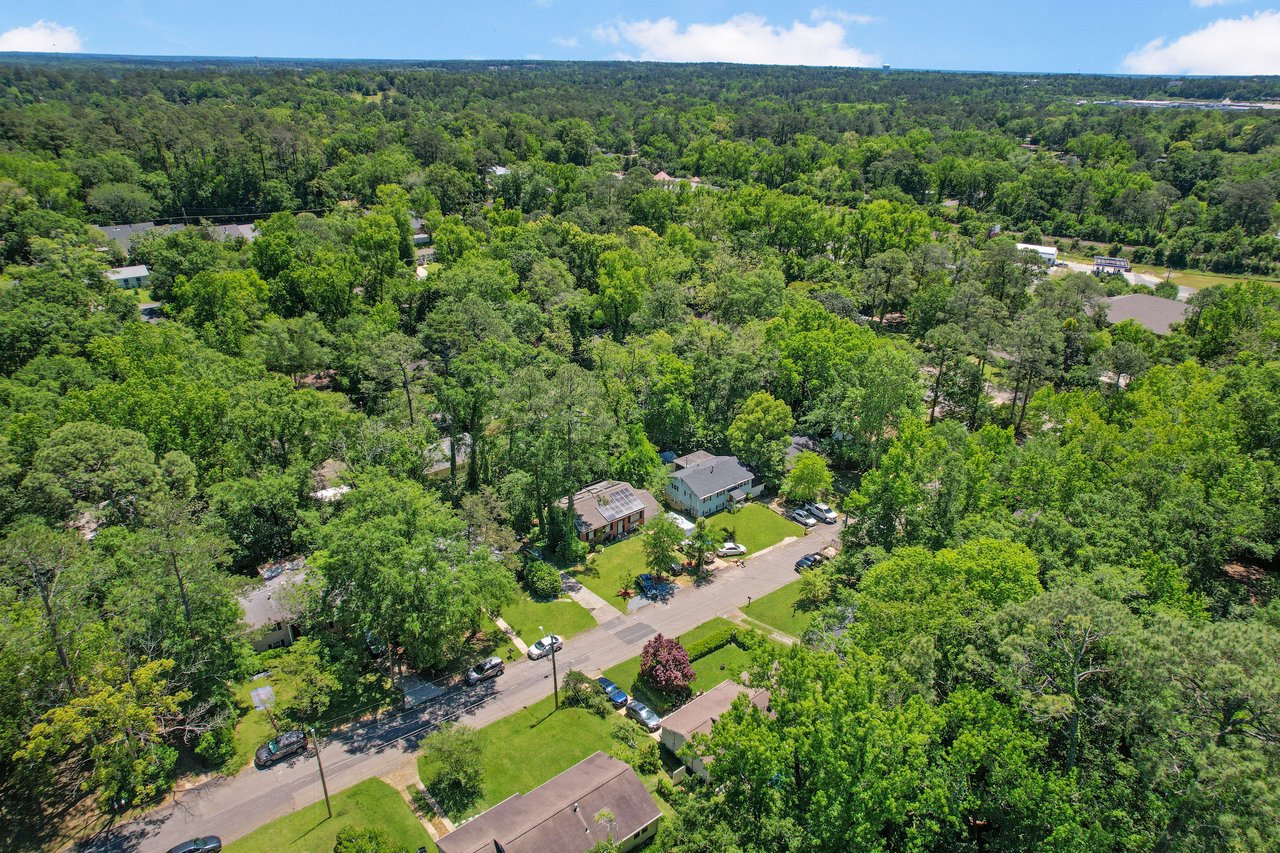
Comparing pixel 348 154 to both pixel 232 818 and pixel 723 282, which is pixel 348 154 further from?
pixel 232 818

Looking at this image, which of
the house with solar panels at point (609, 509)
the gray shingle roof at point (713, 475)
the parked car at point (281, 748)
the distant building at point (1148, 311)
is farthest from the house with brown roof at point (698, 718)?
the distant building at point (1148, 311)

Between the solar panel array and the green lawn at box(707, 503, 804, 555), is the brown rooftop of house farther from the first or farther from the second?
the solar panel array

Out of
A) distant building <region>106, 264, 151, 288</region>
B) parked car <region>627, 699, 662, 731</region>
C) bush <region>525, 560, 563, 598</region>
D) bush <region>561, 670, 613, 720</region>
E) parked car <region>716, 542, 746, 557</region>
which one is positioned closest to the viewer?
parked car <region>627, 699, 662, 731</region>

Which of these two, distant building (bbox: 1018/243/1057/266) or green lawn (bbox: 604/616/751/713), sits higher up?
distant building (bbox: 1018/243/1057/266)

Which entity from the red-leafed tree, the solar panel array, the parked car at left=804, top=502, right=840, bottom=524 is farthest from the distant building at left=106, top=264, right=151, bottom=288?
the parked car at left=804, top=502, right=840, bottom=524

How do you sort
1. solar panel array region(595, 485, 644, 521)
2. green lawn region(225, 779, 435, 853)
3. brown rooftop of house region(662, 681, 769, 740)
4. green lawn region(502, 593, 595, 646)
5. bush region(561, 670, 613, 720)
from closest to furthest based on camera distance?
1. green lawn region(225, 779, 435, 853)
2. brown rooftop of house region(662, 681, 769, 740)
3. bush region(561, 670, 613, 720)
4. green lawn region(502, 593, 595, 646)
5. solar panel array region(595, 485, 644, 521)

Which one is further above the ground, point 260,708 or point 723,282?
point 723,282

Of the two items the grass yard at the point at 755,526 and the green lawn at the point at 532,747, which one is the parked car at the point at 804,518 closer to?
the grass yard at the point at 755,526

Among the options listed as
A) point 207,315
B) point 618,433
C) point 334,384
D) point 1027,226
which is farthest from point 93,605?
point 1027,226
